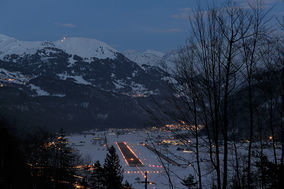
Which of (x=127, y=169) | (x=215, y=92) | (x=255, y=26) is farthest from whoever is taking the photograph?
(x=127, y=169)

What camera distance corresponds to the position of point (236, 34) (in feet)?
18.0

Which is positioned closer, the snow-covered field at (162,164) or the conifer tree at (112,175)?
the snow-covered field at (162,164)

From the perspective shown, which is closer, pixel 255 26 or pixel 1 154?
pixel 255 26

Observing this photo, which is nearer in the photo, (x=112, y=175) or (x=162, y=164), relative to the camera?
(x=162, y=164)

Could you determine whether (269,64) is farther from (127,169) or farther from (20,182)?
(127,169)

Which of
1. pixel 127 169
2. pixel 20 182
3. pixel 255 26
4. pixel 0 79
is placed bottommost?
pixel 127 169

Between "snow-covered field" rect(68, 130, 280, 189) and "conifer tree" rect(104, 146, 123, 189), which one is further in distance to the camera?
"conifer tree" rect(104, 146, 123, 189)

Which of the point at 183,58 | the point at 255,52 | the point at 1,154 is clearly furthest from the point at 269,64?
the point at 1,154

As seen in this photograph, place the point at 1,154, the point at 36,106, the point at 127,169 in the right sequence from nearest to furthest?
the point at 1,154 → the point at 127,169 → the point at 36,106

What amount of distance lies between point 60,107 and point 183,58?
20170 cm

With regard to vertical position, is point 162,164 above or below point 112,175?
above

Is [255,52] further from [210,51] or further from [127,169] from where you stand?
[127,169]

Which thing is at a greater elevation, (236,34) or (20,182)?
(236,34)

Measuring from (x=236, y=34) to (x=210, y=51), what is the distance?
607 millimetres
